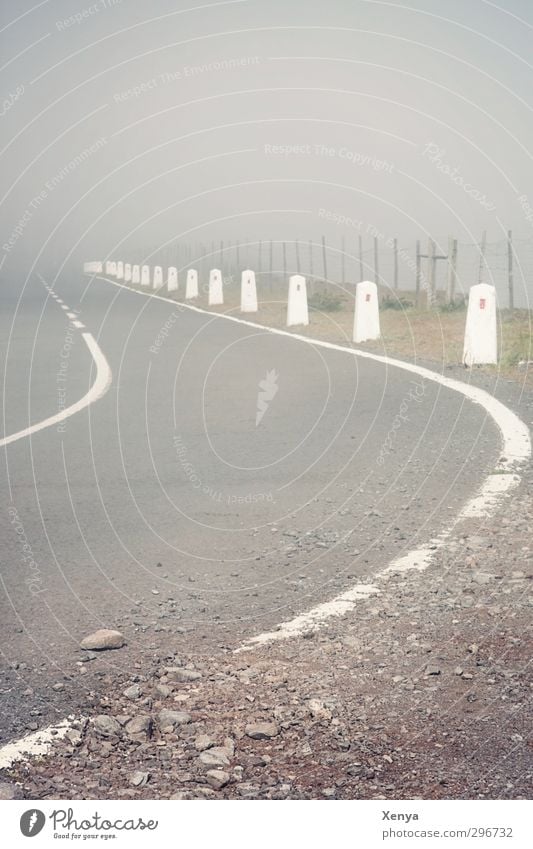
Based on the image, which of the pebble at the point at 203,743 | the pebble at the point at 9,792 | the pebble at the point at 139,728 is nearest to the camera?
the pebble at the point at 9,792

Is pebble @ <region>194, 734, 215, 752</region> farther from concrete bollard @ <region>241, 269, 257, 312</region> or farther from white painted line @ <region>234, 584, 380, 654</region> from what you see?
concrete bollard @ <region>241, 269, 257, 312</region>

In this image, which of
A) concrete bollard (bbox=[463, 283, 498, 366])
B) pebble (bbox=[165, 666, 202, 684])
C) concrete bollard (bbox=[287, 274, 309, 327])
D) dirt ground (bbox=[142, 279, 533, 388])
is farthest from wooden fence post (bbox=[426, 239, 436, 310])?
pebble (bbox=[165, 666, 202, 684])

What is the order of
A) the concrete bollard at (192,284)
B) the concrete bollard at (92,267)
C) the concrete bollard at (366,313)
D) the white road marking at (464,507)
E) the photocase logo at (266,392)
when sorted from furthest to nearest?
the concrete bollard at (92,267)
the concrete bollard at (192,284)
the concrete bollard at (366,313)
the photocase logo at (266,392)
the white road marking at (464,507)

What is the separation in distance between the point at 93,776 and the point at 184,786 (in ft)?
0.91

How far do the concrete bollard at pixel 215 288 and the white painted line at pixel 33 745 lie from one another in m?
23.4

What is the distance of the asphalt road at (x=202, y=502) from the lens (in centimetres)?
462

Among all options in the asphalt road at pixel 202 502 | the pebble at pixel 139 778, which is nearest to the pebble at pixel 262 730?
the pebble at pixel 139 778

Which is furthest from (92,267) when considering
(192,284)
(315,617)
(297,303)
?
(315,617)

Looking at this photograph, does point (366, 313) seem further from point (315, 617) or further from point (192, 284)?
point (192, 284)

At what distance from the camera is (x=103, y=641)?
441 centimetres

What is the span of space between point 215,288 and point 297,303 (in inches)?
295

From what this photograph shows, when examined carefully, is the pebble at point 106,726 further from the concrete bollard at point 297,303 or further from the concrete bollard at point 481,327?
the concrete bollard at point 297,303

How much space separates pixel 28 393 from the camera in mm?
12070
